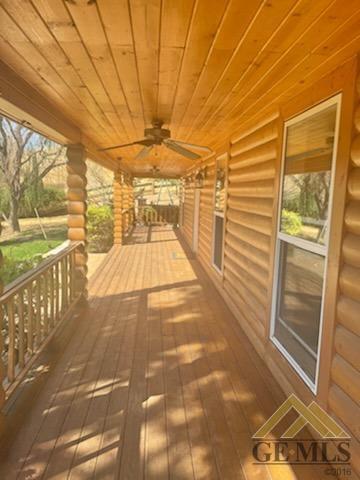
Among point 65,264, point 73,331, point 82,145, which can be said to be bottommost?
point 73,331

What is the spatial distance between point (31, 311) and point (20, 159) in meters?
10.5

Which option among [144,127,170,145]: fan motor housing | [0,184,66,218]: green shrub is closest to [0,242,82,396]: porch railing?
[144,127,170,145]: fan motor housing

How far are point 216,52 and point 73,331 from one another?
302 cm

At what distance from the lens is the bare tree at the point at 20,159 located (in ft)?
35.0

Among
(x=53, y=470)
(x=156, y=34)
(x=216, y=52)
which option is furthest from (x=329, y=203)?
(x=53, y=470)

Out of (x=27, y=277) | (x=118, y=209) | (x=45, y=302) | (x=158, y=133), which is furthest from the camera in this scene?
(x=118, y=209)

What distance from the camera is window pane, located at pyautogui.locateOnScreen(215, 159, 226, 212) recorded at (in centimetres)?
546

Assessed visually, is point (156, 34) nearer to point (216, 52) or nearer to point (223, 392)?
point (216, 52)

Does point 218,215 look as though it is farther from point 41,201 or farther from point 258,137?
point 41,201

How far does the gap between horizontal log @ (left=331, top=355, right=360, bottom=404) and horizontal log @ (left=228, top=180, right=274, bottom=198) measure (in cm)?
162

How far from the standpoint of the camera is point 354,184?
1.70 m

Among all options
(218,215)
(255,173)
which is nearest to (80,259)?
(255,173)

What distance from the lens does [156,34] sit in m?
1.66

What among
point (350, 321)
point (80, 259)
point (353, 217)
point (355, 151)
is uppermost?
point (355, 151)
